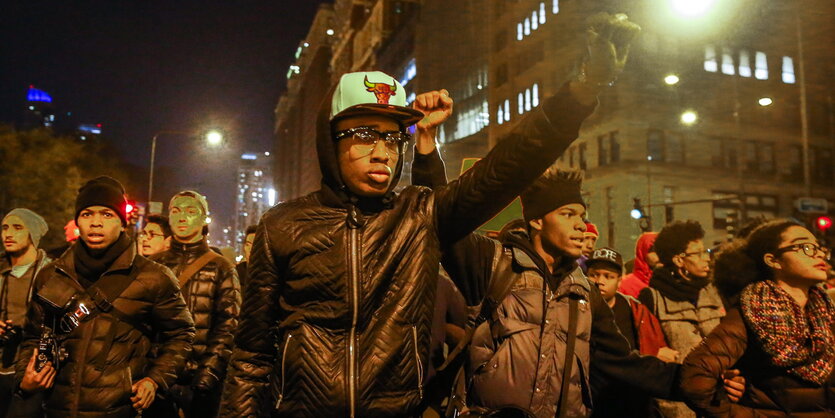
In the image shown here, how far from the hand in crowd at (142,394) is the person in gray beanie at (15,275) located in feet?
6.34

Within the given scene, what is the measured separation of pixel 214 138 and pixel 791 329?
25.9 metres

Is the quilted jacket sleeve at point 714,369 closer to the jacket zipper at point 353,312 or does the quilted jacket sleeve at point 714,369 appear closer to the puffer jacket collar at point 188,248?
the jacket zipper at point 353,312

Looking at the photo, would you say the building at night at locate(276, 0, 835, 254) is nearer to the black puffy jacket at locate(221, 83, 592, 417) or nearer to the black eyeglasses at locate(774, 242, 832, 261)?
the black eyeglasses at locate(774, 242, 832, 261)

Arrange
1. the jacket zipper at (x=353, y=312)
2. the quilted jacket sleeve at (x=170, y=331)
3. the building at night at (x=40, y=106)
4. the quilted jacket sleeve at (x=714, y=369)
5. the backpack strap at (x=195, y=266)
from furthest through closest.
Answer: the building at night at (x=40, y=106) → the backpack strap at (x=195, y=266) → the quilted jacket sleeve at (x=170, y=331) → the quilted jacket sleeve at (x=714, y=369) → the jacket zipper at (x=353, y=312)

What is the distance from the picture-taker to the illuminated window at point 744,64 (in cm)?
5188

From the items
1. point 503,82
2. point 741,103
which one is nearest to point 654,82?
point 741,103

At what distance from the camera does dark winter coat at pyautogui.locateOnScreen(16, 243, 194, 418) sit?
13.8ft

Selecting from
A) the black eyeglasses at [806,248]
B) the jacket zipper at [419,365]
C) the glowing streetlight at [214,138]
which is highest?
the glowing streetlight at [214,138]

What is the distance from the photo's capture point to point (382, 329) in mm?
2656

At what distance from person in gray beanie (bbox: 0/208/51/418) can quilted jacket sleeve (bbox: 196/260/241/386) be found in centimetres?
167

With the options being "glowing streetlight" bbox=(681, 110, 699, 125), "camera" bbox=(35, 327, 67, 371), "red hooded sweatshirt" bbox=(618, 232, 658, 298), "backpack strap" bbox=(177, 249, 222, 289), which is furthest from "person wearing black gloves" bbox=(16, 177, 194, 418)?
"glowing streetlight" bbox=(681, 110, 699, 125)

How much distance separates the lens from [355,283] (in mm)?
2658

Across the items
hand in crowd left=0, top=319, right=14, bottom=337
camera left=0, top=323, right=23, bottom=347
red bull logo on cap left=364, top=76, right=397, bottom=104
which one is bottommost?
camera left=0, top=323, right=23, bottom=347

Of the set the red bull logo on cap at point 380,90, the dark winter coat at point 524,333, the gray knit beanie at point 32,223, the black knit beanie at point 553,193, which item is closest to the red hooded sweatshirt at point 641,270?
the black knit beanie at point 553,193
